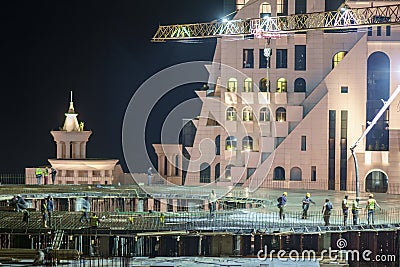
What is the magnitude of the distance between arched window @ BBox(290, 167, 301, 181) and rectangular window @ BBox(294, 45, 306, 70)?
864cm

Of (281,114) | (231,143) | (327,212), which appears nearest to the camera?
(327,212)

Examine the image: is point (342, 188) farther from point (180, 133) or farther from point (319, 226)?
point (319, 226)

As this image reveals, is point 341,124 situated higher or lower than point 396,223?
higher

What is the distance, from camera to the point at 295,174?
274 feet

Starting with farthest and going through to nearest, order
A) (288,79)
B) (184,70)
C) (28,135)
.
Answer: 1. (28,135)
2. (184,70)
3. (288,79)

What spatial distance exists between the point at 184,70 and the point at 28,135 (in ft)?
75.2

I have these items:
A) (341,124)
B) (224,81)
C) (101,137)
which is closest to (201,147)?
(224,81)

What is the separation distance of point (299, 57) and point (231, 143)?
362 inches

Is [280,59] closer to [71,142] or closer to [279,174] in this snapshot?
[279,174]

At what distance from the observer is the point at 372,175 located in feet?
267

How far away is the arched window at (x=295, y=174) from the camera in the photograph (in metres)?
83.4

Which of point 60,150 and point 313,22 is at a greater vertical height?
point 313,22

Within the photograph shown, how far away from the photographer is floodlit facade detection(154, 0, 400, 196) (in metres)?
81.9

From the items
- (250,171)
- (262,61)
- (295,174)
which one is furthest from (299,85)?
(250,171)
